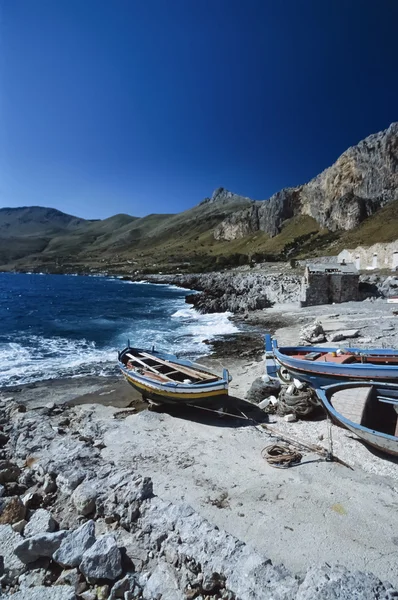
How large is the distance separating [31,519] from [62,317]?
1413 inches

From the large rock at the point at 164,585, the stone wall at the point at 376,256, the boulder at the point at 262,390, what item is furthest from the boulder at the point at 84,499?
the stone wall at the point at 376,256

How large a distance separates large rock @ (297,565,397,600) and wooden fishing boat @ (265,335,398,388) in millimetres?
7488

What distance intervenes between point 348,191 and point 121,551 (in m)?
134

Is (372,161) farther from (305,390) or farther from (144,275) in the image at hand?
(305,390)

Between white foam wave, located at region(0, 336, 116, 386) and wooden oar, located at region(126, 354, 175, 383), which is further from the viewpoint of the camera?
white foam wave, located at region(0, 336, 116, 386)

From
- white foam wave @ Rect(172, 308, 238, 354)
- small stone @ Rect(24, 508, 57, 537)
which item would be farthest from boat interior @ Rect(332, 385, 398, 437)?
white foam wave @ Rect(172, 308, 238, 354)

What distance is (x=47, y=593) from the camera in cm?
484

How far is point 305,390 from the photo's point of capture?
11.6m

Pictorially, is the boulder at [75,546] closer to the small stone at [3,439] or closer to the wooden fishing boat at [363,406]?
the small stone at [3,439]

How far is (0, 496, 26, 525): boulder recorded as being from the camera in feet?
21.2

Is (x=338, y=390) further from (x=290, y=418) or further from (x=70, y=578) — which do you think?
(x=70, y=578)

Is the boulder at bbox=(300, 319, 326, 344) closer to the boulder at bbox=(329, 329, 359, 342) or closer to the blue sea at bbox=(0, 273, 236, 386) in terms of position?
the boulder at bbox=(329, 329, 359, 342)

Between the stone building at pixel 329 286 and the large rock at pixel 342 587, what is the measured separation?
29.7 m

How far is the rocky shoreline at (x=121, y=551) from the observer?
434 cm
